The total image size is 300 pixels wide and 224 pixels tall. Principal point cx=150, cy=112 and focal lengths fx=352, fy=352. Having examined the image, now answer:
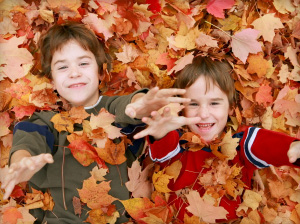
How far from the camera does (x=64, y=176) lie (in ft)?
6.31

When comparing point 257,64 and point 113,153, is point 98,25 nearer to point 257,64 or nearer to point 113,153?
point 113,153

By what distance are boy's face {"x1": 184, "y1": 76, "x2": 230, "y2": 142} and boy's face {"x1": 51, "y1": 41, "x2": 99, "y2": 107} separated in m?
0.55

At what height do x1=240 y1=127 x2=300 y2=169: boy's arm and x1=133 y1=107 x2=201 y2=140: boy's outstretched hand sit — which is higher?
x1=133 y1=107 x2=201 y2=140: boy's outstretched hand

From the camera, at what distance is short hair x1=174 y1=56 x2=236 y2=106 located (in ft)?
6.46

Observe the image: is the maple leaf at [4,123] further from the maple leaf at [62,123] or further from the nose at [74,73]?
the nose at [74,73]

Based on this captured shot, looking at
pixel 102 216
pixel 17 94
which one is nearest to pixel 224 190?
pixel 102 216

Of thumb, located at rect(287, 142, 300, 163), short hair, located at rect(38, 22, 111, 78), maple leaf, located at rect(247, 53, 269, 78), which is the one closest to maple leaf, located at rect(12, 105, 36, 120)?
short hair, located at rect(38, 22, 111, 78)

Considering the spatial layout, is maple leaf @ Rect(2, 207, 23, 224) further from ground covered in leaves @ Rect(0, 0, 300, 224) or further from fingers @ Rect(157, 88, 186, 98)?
fingers @ Rect(157, 88, 186, 98)

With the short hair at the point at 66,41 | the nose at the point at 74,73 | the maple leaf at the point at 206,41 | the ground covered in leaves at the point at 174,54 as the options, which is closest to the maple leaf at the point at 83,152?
the ground covered in leaves at the point at 174,54

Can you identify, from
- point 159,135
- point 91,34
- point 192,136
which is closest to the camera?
point 159,135

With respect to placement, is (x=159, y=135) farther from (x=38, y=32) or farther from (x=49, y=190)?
(x=38, y=32)

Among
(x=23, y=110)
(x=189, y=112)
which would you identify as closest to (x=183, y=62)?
(x=189, y=112)

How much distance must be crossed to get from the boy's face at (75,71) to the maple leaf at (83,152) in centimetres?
24

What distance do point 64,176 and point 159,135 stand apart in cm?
60
